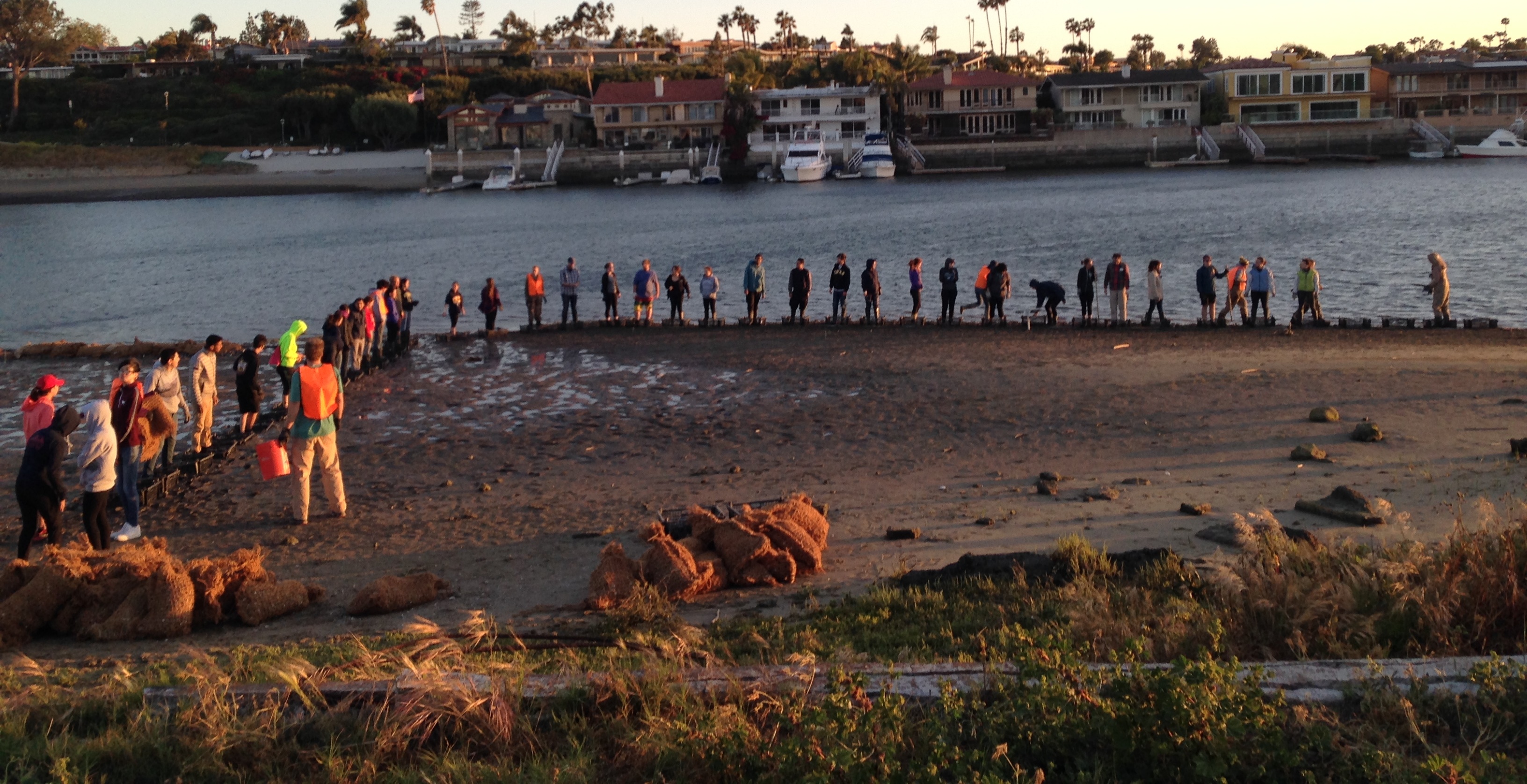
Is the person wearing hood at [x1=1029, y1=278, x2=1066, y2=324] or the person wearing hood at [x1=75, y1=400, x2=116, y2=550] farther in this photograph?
the person wearing hood at [x1=1029, y1=278, x2=1066, y2=324]

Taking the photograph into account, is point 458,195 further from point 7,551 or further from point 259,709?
point 259,709

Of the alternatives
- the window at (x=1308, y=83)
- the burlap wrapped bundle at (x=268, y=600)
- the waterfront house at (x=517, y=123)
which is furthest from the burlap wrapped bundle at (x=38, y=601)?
the window at (x=1308, y=83)

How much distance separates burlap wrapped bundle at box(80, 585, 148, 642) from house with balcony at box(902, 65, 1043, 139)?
9307 centimetres

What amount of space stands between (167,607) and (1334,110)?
102 metres

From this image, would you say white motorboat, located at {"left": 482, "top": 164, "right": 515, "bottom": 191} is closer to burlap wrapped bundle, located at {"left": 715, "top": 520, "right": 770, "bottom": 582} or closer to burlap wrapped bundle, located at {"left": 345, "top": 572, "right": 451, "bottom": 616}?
burlap wrapped bundle, located at {"left": 345, "top": 572, "right": 451, "bottom": 616}

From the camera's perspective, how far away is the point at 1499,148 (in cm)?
8962

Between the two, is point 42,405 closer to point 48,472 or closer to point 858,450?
point 48,472

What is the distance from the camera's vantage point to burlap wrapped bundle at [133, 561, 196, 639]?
326 inches

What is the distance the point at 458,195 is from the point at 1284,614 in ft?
293

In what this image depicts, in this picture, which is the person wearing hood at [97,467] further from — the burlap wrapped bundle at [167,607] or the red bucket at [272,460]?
the burlap wrapped bundle at [167,607]

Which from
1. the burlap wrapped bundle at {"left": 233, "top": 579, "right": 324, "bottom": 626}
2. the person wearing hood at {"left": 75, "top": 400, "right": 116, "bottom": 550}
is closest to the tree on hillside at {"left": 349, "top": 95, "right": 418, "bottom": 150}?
the person wearing hood at {"left": 75, "top": 400, "right": 116, "bottom": 550}

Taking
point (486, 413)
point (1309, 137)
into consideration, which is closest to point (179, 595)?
point (486, 413)

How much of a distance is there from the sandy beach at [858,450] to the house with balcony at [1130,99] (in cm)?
7761

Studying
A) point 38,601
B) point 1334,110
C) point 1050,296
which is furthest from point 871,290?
point 1334,110
